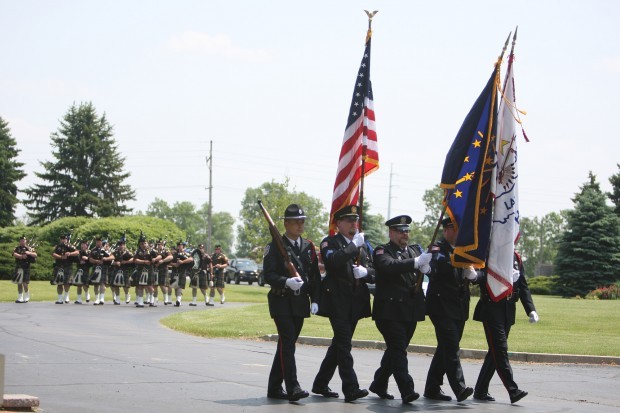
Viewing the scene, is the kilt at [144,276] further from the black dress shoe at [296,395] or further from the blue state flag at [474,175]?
the black dress shoe at [296,395]

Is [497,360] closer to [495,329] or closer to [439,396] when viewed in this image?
[495,329]

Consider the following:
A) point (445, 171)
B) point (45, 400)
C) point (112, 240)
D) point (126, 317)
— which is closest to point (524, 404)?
point (445, 171)

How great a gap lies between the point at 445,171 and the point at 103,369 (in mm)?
4901

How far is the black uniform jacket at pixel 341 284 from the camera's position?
9.98 metres

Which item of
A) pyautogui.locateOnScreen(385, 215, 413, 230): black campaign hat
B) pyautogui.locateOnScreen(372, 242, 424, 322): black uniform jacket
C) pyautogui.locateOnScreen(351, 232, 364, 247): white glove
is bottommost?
pyautogui.locateOnScreen(372, 242, 424, 322): black uniform jacket

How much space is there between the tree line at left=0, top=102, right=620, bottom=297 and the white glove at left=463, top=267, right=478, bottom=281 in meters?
39.7

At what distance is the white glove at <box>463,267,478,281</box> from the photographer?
1027cm

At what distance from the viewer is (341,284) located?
1016 centimetres

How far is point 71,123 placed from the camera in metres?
82.1

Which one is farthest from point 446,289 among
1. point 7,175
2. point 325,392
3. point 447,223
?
point 7,175

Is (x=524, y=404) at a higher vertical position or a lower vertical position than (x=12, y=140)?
lower

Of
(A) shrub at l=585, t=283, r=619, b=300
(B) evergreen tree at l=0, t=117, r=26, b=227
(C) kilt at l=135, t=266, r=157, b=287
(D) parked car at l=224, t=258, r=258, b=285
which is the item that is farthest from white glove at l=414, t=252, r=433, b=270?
(B) evergreen tree at l=0, t=117, r=26, b=227

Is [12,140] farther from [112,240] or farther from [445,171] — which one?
[445,171]

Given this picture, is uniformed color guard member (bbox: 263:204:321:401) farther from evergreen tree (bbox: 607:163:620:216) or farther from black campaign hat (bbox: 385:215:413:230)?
evergreen tree (bbox: 607:163:620:216)
